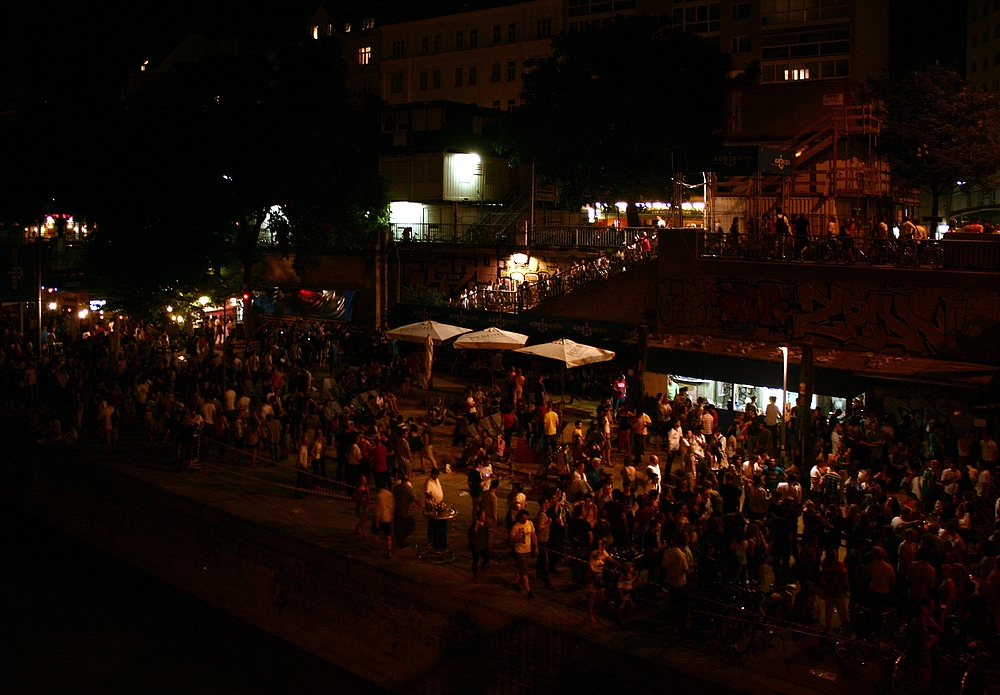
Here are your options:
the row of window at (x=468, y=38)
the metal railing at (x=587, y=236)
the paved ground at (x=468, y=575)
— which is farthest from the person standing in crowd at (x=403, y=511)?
the row of window at (x=468, y=38)

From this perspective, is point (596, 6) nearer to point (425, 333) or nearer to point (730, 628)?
Answer: point (425, 333)

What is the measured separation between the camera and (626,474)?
18.2 m

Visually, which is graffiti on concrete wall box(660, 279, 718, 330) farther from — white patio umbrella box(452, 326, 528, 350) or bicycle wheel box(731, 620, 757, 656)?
bicycle wheel box(731, 620, 757, 656)

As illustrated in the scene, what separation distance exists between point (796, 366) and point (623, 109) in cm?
1966

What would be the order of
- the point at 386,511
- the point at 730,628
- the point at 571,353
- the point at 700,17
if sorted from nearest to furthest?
1. the point at 730,628
2. the point at 386,511
3. the point at 571,353
4. the point at 700,17

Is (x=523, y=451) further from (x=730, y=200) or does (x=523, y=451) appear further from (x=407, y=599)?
(x=730, y=200)

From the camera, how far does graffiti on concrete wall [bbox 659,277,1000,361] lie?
A: 75.8 ft

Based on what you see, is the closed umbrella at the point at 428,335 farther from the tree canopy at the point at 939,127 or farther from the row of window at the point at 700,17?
the row of window at the point at 700,17

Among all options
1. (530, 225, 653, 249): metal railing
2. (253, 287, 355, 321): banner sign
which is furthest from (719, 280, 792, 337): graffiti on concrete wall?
(253, 287, 355, 321): banner sign

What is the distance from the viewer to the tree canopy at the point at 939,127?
3519 centimetres

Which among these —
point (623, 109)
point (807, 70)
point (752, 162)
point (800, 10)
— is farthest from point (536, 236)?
point (800, 10)

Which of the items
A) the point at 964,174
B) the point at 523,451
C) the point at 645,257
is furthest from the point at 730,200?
the point at 523,451

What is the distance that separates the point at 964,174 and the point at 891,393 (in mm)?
17165

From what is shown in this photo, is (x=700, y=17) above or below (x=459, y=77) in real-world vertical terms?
above
